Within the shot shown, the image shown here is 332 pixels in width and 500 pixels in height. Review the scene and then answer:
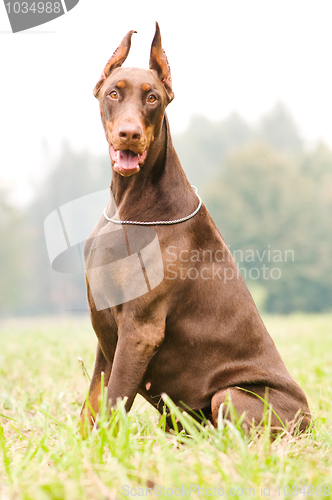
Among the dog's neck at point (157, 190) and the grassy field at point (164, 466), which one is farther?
the dog's neck at point (157, 190)

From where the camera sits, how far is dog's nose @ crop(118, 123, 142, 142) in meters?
2.36

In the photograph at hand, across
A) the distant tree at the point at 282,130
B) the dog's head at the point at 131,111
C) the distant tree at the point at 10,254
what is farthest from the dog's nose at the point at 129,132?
the distant tree at the point at 282,130

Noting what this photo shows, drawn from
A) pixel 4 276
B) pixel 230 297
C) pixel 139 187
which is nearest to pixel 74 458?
pixel 230 297

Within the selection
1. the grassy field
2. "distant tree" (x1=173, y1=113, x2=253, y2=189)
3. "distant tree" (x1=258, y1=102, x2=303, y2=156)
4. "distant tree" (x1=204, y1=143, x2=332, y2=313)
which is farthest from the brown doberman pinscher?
"distant tree" (x1=258, y1=102, x2=303, y2=156)

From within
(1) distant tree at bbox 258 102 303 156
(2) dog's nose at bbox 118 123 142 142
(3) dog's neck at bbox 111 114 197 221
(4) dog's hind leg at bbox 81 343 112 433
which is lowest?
(4) dog's hind leg at bbox 81 343 112 433

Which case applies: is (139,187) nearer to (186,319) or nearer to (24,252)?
(186,319)

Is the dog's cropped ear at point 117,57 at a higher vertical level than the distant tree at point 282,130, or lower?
lower

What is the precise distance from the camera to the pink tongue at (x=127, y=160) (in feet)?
8.36

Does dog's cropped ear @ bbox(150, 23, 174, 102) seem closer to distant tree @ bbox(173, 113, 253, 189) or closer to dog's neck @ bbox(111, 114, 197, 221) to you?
dog's neck @ bbox(111, 114, 197, 221)

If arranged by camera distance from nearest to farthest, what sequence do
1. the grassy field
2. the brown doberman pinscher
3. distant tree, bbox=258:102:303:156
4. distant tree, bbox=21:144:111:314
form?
the grassy field
the brown doberman pinscher
distant tree, bbox=21:144:111:314
distant tree, bbox=258:102:303:156

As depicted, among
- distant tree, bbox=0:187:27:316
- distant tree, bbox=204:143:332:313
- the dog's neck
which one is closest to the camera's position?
the dog's neck

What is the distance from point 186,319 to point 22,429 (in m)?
1.46

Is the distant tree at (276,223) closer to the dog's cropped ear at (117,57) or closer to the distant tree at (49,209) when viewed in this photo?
the distant tree at (49,209)

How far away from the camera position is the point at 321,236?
94.9 ft
